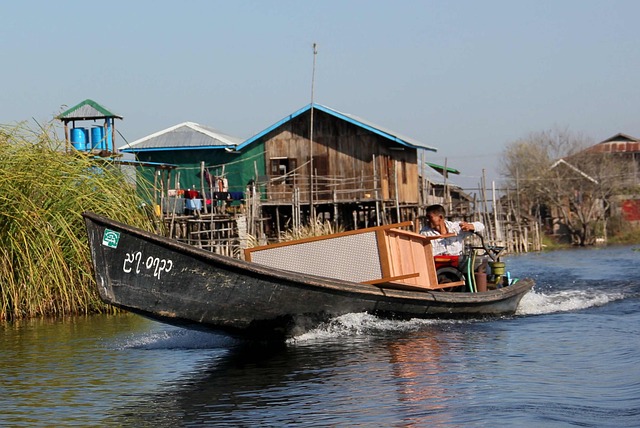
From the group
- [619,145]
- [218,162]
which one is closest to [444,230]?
[218,162]

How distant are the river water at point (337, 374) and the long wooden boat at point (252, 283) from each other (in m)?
0.41

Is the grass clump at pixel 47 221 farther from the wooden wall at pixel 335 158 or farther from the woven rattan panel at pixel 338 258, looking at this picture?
the wooden wall at pixel 335 158

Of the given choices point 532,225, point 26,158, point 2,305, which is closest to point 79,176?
point 26,158

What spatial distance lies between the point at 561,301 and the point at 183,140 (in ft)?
76.2

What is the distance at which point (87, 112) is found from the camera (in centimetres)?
2927

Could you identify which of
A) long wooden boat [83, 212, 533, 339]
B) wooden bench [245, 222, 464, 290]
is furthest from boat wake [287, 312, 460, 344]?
wooden bench [245, 222, 464, 290]

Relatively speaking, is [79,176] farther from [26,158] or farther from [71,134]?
[71,134]

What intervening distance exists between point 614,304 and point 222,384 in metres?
10.7

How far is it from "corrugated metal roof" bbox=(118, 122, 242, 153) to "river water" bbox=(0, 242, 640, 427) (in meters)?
23.3

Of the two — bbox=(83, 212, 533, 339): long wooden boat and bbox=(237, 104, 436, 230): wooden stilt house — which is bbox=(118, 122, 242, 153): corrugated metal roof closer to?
bbox=(237, 104, 436, 230): wooden stilt house

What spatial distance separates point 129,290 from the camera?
37.4ft

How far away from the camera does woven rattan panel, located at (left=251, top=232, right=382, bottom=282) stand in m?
13.0

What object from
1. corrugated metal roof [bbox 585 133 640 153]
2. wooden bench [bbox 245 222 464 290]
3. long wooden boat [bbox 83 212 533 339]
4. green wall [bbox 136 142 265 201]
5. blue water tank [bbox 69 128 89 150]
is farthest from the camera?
corrugated metal roof [bbox 585 133 640 153]

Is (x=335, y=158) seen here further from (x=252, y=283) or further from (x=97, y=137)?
(x=252, y=283)
